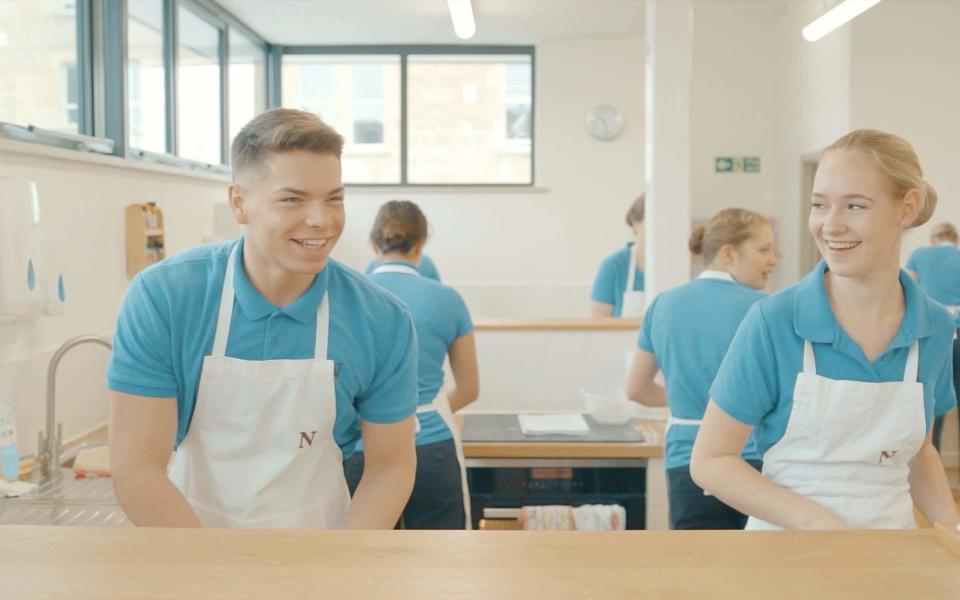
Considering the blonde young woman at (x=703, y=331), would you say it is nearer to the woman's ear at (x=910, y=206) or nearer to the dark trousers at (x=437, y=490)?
the dark trousers at (x=437, y=490)

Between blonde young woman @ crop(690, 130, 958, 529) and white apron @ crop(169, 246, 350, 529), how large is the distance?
0.69m

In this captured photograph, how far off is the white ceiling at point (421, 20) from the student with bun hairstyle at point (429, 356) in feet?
12.0

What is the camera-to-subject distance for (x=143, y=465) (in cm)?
163

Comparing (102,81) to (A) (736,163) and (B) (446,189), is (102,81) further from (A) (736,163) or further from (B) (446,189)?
(A) (736,163)

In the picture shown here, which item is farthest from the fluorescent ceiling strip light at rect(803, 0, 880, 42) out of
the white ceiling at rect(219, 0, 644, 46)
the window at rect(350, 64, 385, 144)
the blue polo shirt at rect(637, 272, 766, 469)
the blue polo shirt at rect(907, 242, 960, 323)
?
the window at rect(350, 64, 385, 144)

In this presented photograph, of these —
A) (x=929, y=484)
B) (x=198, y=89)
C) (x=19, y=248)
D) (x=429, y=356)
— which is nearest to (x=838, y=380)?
(x=929, y=484)

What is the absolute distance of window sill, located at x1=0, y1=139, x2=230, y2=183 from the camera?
3.13 metres

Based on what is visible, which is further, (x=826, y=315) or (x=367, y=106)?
(x=367, y=106)

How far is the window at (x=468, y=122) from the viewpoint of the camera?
7.84 m

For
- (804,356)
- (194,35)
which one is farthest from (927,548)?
(194,35)

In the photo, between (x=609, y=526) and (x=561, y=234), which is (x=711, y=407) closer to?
(x=609, y=526)

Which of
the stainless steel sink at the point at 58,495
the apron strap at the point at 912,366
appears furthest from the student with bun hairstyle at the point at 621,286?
the apron strap at the point at 912,366

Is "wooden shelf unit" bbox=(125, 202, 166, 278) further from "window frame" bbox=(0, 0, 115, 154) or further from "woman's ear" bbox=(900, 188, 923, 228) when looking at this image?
"woman's ear" bbox=(900, 188, 923, 228)

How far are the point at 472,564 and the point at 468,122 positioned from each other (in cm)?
698
